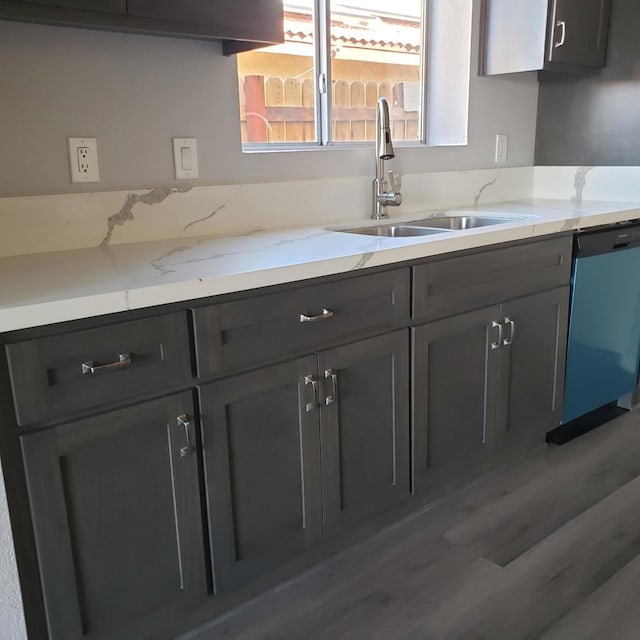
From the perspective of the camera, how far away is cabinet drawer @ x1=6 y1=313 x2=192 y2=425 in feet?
3.74

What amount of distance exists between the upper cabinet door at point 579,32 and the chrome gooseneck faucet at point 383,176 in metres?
0.83

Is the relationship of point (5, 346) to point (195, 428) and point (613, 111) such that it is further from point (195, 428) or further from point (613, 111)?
point (613, 111)

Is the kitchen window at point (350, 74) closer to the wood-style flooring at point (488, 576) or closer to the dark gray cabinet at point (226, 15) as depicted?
the dark gray cabinet at point (226, 15)

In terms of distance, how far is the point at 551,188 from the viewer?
304 centimetres

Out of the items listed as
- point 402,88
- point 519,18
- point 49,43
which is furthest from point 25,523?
point 519,18

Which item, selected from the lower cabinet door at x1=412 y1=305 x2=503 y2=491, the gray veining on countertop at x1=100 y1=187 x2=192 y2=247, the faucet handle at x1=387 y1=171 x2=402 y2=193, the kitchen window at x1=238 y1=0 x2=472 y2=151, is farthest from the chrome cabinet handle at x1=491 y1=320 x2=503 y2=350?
the gray veining on countertop at x1=100 y1=187 x2=192 y2=247

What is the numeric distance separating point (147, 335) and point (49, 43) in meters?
0.91

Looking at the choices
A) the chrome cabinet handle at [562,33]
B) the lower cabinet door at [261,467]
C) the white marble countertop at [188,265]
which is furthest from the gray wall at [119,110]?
the chrome cabinet handle at [562,33]

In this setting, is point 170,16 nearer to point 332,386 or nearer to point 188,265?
point 188,265

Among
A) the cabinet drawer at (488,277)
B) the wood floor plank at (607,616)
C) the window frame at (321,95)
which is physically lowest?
the wood floor plank at (607,616)

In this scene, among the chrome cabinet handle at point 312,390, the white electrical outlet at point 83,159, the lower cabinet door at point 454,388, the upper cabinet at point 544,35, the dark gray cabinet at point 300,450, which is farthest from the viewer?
the upper cabinet at point 544,35

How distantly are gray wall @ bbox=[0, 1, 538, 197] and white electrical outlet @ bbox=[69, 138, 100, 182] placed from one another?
2 cm

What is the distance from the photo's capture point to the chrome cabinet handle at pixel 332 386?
1.60m

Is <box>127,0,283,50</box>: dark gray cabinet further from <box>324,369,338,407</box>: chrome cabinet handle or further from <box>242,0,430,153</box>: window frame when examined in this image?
<box>324,369,338,407</box>: chrome cabinet handle
